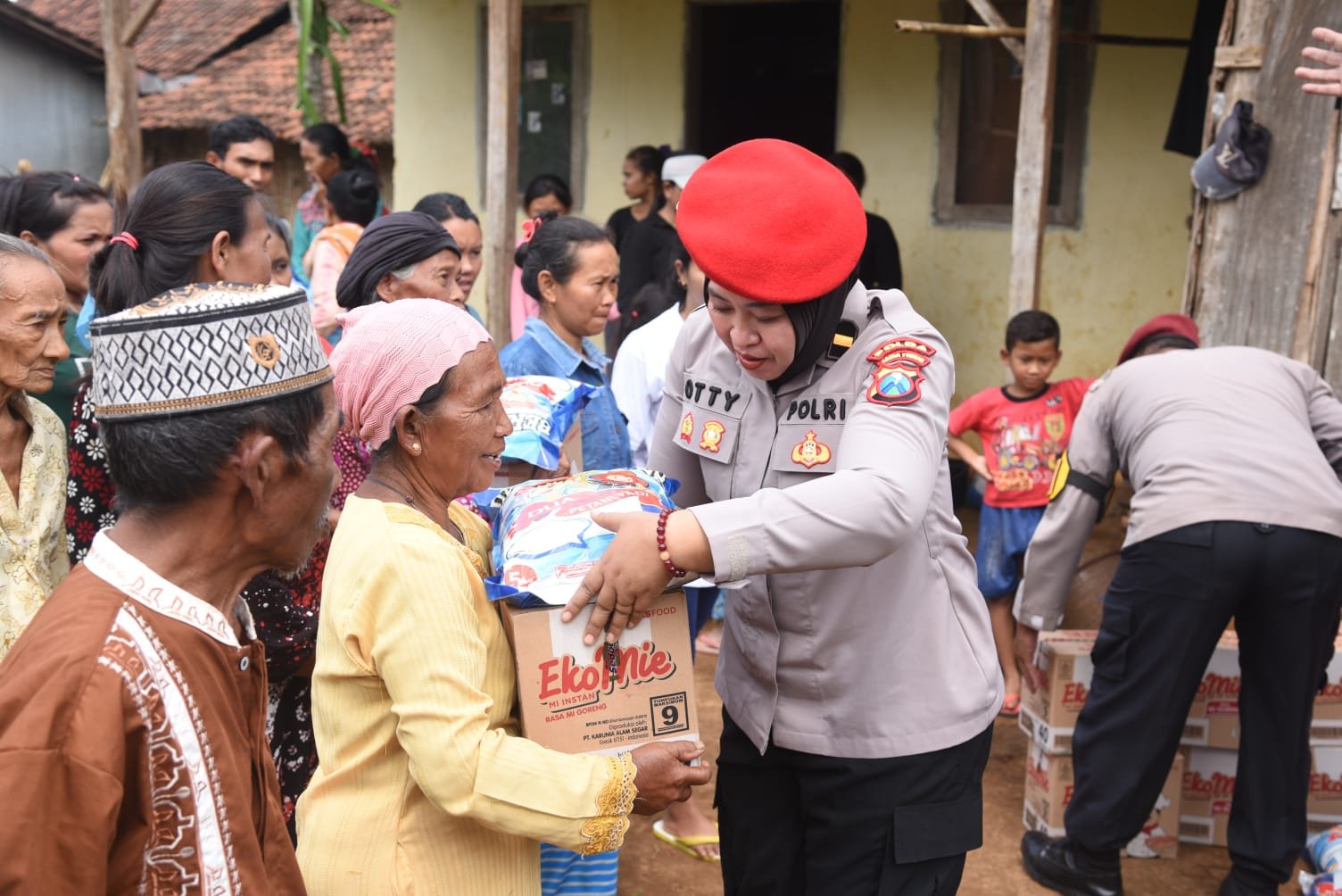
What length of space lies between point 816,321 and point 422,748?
976mm

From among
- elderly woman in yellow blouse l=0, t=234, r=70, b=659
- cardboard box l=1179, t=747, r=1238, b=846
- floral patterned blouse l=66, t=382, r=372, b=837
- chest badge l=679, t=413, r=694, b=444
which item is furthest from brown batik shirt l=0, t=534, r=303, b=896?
cardboard box l=1179, t=747, r=1238, b=846

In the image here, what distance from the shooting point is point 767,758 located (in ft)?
7.79

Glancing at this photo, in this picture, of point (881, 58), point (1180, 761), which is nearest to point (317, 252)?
point (1180, 761)

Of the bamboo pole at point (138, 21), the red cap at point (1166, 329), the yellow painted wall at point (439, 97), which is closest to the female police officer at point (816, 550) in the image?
the red cap at point (1166, 329)

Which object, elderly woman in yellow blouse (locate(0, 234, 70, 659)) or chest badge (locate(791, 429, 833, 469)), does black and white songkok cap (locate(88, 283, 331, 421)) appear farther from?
elderly woman in yellow blouse (locate(0, 234, 70, 659))

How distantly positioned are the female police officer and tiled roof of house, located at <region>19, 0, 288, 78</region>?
1668 centimetres

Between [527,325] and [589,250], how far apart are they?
13.5 inches

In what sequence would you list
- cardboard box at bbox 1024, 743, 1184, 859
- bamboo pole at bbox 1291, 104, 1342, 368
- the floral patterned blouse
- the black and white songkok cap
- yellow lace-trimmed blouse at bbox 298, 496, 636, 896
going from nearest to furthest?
the black and white songkok cap, yellow lace-trimmed blouse at bbox 298, 496, 636, 896, the floral patterned blouse, cardboard box at bbox 1024, 743, 1184, 859, bamboo pole at bbox 1291, 104, 1342, 368

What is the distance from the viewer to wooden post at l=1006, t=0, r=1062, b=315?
5648mm

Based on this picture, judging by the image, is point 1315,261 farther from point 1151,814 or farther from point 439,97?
point 439,97

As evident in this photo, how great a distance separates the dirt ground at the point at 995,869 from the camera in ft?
13.1

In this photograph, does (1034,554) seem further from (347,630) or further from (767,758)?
(347,630)

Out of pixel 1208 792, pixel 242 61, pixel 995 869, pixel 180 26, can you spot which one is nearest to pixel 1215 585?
Result: pixel 1208 792

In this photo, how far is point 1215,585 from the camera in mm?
3527
